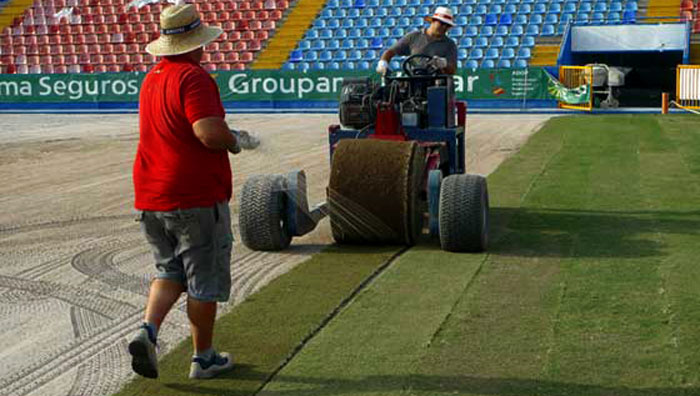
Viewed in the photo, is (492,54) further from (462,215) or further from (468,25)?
(462,215)

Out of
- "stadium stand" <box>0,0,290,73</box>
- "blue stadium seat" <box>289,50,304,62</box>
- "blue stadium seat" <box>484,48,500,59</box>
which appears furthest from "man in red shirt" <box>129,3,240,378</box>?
"stadium stand" <box>0,0,290,73</box>

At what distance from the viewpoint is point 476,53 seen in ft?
98.7

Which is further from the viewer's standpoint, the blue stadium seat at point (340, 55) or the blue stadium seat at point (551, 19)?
the blue stadium seat at point (340, 55)

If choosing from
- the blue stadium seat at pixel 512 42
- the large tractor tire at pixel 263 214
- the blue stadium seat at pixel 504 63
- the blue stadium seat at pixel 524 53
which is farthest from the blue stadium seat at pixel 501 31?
the large tractor tire at pixel 263 214

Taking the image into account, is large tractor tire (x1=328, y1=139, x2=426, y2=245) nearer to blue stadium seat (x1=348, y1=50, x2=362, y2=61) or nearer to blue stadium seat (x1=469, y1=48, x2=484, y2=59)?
blue stadium seat (x1=469, y1=48, x2=484, y2=59)

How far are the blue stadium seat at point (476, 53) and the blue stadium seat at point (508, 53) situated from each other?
0.66 metres

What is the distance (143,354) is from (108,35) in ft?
109

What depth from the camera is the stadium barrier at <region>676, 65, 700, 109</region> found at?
25.2 m

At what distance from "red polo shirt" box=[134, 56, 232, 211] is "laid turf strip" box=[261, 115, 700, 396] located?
102 cm

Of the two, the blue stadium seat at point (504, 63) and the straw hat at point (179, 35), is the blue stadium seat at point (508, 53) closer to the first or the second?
the blue stadium seat at point (504, 63)

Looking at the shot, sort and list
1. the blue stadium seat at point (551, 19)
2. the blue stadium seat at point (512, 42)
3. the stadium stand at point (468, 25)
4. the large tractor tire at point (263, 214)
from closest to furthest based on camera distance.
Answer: the large tractor tire at point (263, 214) → the stadium stand at point (468, 25) → the blue stadium seat at point (512, 42) → the blue stadium seat at point (551, 19)

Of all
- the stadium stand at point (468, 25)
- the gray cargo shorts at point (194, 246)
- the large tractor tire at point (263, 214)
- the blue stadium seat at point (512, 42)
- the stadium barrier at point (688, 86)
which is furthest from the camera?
the blue stadium seat at point (512, 42)

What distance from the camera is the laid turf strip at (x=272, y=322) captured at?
14.8ft

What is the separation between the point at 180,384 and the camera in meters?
4.54
